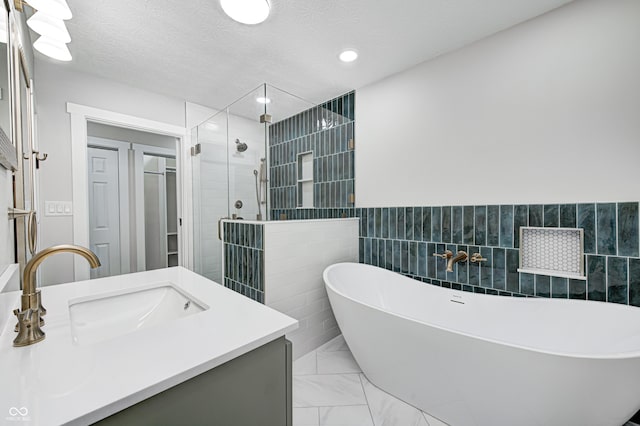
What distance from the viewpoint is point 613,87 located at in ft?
4.85

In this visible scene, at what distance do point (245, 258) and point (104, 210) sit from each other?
241 centimetres

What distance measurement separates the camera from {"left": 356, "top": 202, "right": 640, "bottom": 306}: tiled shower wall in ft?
4.82

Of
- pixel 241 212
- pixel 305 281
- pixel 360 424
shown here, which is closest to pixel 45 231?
pixel 241 212

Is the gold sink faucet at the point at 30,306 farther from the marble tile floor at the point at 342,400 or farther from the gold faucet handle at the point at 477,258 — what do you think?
the gold faucet handle at the point at 477,258

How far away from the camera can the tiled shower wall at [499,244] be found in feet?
4.82

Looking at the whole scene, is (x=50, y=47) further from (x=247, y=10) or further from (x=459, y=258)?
(x=459, y=258)

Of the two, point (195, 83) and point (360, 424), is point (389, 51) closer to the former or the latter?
point (195, 83)

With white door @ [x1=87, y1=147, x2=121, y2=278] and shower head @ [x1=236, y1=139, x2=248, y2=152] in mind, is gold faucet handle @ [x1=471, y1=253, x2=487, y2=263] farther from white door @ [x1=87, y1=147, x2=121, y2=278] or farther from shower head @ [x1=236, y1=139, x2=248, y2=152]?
white door @ [x1=87, y1=147, x2=121, y2=278]

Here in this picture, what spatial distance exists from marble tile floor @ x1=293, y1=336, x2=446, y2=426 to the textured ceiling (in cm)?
243

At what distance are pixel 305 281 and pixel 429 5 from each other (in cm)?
209

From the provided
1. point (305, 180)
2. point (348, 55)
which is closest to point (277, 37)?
point (348, 55)

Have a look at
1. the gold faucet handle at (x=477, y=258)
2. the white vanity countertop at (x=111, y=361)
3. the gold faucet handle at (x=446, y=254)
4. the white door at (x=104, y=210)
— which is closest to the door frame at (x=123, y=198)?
the white door at (x=104, y=210)

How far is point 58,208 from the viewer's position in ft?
7.41

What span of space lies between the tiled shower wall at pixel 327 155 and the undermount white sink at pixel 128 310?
1535 mm
